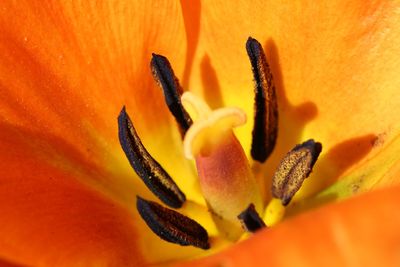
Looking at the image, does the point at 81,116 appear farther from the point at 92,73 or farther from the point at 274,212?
the point at 274,212

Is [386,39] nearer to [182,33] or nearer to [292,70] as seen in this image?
[292,70]

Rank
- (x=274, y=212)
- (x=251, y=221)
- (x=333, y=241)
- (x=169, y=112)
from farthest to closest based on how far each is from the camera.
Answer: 1. (x=169, y=112)
2. (x=274, y=212)
3. (x=251, y=221)
4. (x=333, y=241)

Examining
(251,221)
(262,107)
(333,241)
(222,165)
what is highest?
(262,107)

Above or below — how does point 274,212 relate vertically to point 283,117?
below

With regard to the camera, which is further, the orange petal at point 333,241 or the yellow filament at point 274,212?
the yellow filament at point 274,212

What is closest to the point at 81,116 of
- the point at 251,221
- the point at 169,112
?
the point at 169,112

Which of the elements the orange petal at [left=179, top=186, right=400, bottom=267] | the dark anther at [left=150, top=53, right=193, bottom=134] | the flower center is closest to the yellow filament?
the flower center

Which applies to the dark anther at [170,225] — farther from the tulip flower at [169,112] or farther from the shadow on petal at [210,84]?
the shadow on petal at [210,84]

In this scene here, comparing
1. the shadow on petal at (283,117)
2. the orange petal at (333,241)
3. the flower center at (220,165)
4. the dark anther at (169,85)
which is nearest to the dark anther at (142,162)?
the flower center at (220,165)
